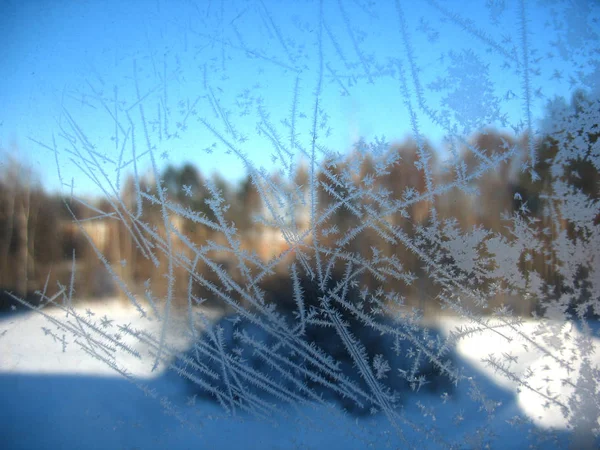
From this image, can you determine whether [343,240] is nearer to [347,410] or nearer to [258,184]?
[258,184]

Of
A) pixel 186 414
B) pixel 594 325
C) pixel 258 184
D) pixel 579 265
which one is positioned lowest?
pixel 186 414

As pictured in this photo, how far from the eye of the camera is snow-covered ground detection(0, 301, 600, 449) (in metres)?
0.66

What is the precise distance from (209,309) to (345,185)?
1.08 ft

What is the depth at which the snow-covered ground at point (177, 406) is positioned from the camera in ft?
2.16

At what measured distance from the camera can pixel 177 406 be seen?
2.28 ft

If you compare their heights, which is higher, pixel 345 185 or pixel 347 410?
pixel 345 185

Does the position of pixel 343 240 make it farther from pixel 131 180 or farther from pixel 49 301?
pixel 49 301

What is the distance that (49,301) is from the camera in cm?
72

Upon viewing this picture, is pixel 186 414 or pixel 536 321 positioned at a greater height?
pixel 536 321

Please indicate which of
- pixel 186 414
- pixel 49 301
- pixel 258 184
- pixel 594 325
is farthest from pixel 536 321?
pixel 49 301

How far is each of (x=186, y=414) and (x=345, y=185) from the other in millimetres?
513

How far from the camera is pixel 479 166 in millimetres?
647

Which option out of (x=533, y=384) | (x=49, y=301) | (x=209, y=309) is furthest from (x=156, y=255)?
(x=533, y=384)

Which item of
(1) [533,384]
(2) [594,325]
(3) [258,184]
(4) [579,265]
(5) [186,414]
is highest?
(3) [258,184]
